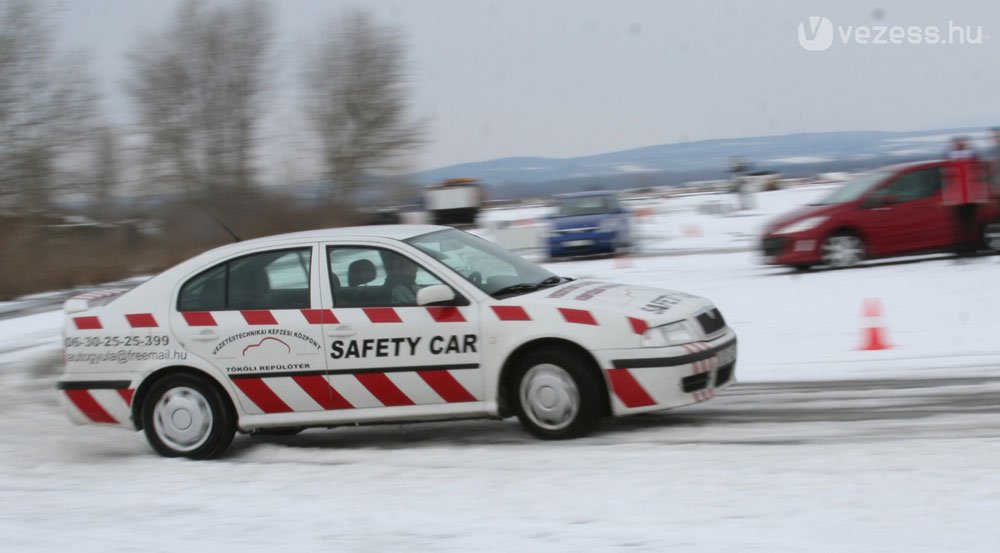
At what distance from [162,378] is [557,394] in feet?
9.33

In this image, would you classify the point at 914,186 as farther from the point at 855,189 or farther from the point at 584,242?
the point at 584,242

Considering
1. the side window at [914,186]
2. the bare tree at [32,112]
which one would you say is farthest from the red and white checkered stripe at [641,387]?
the bare tree at [32,112]

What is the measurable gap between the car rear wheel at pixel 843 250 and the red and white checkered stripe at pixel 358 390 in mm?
10804

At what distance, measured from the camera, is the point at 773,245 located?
16.6 metres

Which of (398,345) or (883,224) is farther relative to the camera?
(883,224)

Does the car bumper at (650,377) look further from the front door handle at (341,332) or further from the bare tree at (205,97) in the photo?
the bare tree at (205,97)

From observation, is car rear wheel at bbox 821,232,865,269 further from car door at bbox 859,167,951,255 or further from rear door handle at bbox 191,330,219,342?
rear door handle at bbox 191,330,219,342

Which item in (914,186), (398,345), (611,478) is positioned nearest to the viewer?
(611,478)

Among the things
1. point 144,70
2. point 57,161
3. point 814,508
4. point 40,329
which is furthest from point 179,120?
point 814,508

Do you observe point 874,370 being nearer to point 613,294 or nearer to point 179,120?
point 613,294

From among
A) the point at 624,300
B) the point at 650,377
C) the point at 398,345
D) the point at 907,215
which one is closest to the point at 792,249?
the point at 907,215

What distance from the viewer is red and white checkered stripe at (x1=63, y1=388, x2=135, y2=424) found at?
7.45 metres

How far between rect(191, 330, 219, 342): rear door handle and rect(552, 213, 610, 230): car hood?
1668cm

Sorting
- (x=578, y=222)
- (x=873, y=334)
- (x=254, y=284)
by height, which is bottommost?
(x=873, y=334)
